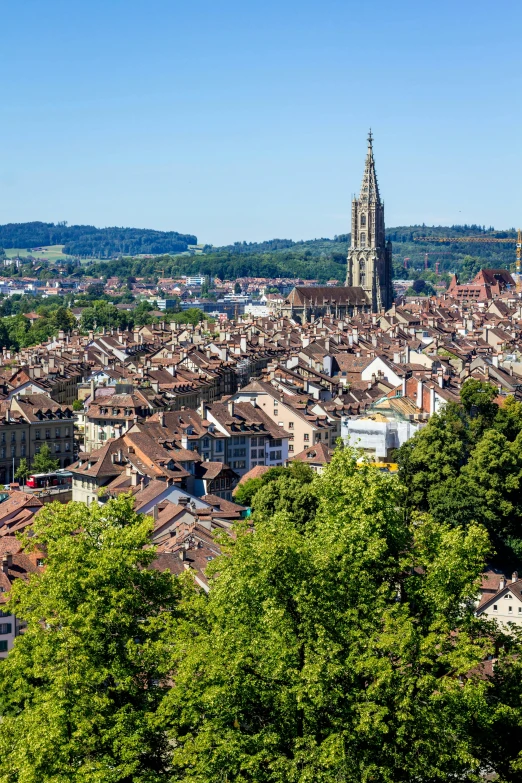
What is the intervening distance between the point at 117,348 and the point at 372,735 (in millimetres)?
105859

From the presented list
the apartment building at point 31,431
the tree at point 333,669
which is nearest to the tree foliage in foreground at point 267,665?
the tree at point 333,669

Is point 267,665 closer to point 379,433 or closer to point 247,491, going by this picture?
point 247,491

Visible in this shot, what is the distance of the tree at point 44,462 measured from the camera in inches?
3396

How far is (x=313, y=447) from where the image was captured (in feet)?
267

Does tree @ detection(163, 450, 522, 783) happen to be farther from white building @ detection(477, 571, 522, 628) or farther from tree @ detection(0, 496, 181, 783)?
white building @ detection(477, 571, 522, 628)

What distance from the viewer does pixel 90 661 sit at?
33031 mm

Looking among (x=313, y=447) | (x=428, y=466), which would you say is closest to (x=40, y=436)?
(x=313, y=447)

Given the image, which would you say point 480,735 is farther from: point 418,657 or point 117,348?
point 117,348

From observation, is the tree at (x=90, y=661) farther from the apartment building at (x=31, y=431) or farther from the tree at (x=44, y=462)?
the apartment building at (x=31, y=431)

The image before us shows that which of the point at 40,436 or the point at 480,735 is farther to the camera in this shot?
the point at 40,436

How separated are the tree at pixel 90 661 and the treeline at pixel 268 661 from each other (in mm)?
48

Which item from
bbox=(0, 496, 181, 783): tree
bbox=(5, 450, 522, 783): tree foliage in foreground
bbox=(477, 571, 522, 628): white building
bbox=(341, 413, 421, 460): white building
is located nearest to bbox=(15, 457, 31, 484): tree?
bbox=(341, 413, 421, 460): white building

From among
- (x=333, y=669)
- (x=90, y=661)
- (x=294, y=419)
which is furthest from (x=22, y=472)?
(x=333, y=669)

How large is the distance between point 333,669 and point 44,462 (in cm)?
5645
